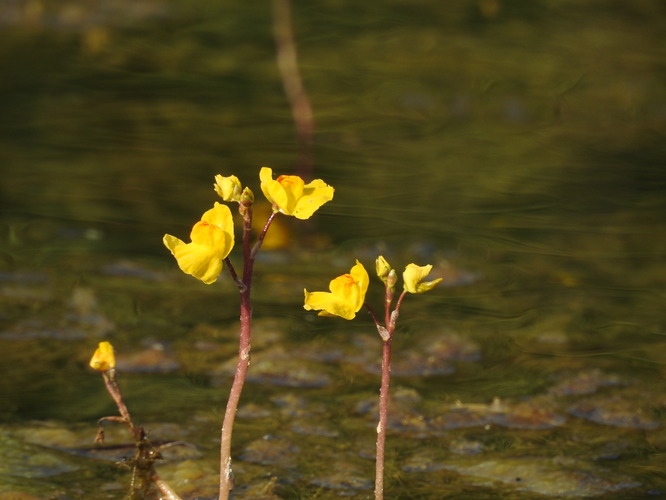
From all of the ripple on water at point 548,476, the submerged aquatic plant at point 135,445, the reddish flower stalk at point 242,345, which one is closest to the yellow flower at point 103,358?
the submerged aquatic plant at point 135,445

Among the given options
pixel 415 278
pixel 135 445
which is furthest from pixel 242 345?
pixel 135 445

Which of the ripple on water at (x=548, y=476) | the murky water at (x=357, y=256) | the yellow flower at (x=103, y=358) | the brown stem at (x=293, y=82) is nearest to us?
the yellow flower at (x=103, y=358)

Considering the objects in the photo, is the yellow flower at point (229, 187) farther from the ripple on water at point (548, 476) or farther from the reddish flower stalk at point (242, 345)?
the ripple on water at point (548, 476)

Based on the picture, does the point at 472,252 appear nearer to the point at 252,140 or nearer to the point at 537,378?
the point at 537,378

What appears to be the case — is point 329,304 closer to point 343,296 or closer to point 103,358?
point 343,296

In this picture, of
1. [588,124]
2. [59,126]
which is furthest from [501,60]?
[59,126]

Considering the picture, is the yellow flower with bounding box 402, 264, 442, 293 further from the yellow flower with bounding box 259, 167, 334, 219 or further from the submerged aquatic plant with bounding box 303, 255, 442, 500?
the yellow flower with bounding box 259, 167, 334, 219
